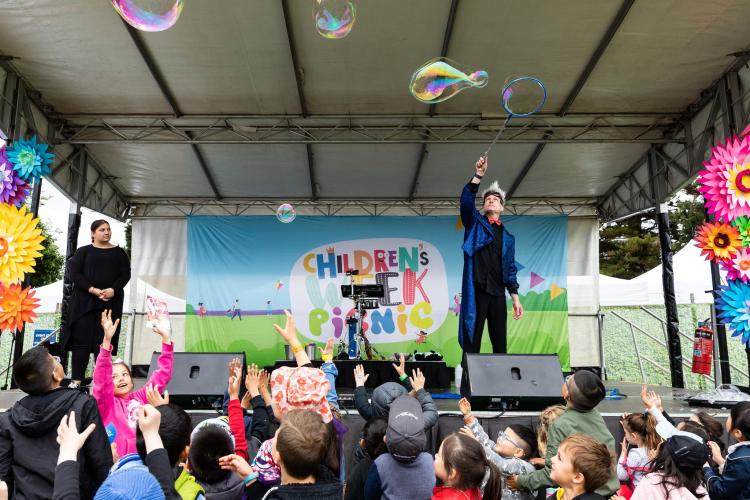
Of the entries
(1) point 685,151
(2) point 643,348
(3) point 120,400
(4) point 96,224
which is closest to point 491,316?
(3) point 120,400

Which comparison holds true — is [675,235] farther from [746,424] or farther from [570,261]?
[746,424]

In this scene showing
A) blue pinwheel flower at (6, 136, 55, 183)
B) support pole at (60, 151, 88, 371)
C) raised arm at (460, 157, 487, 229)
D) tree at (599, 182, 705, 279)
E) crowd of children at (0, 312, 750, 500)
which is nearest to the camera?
crowd of children at (0, 312, 750, 500)

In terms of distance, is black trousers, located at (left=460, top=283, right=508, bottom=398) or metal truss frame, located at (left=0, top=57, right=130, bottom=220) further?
metal truss frame, located at (left=0, top=57, right=130, bottom=220)

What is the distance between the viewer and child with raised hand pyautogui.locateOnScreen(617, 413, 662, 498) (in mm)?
2830

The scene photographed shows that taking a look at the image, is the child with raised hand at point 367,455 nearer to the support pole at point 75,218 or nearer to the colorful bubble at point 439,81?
the colorful bubble at point 439,81

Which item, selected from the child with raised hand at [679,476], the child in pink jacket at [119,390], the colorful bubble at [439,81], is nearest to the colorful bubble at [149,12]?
the colorful bubble at [439,81]

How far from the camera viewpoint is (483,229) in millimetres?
4723

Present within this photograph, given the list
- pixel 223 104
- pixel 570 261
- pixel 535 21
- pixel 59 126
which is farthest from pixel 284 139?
pixel 570 261

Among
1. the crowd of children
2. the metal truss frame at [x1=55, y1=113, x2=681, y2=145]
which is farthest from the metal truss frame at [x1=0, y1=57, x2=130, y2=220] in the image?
the crowd of children

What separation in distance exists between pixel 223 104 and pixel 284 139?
98 centimetres

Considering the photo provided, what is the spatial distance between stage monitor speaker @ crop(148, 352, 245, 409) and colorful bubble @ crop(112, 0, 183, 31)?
2397 mm

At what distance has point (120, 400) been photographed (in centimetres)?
265

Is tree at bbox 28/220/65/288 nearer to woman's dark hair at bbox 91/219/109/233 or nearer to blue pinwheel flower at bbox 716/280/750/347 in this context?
woman's dark hair at bbox 91/219/109/233

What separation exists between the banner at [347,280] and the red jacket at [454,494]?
7.57m
